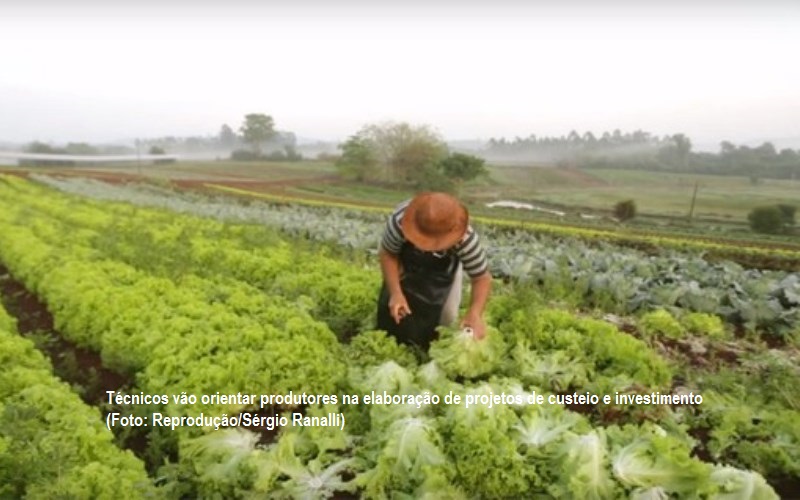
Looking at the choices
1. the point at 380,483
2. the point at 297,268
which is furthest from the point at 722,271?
the point at 380,483

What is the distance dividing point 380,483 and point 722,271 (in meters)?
10.0

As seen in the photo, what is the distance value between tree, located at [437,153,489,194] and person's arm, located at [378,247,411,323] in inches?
1576

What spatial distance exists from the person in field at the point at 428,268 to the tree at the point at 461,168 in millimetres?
39787

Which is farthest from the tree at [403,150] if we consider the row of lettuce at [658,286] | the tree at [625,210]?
the row of lettuce at [658,286]

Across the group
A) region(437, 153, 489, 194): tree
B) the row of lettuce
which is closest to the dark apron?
the row of lettuce

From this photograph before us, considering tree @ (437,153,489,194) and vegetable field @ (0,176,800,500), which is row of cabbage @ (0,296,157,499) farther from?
tree @ (437,153,489,194)

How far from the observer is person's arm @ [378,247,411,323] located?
5.16m

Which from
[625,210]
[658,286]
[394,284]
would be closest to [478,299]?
[394,284]

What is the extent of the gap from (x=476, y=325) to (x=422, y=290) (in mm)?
679

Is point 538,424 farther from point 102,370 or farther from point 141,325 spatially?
point 102,370

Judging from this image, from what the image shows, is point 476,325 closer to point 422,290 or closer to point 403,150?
point 422,290

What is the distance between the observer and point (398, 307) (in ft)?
16.9

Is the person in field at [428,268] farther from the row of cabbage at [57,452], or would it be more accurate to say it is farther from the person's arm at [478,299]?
the row of cabbage at [57,452]

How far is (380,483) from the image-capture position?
347cm
